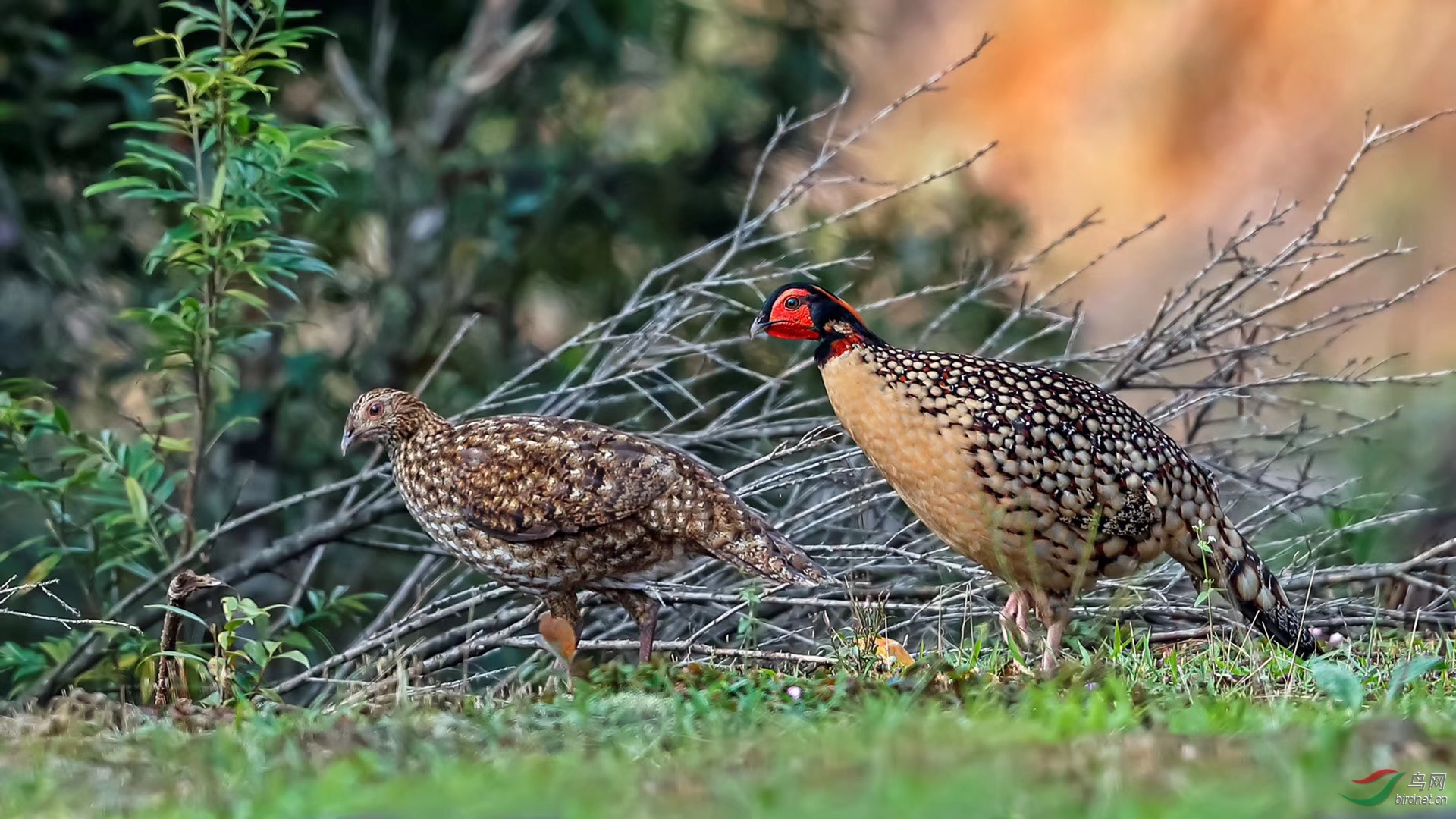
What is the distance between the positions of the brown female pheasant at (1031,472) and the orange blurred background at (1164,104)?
15.9 metres

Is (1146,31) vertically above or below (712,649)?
above

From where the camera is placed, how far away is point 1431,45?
22.4 metres

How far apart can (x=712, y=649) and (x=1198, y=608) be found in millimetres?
1935

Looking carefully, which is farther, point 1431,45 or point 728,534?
point 1431,45

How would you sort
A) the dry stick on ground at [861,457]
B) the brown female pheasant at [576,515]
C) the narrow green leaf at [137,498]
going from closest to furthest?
1. the brown female pheasant at [576,515]
2. the narrow green leaf at [137,498]
3. the dry stick on ground at [861,457]

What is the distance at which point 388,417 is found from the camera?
21.2 feet

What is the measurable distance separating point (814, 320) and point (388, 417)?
175 centimetres

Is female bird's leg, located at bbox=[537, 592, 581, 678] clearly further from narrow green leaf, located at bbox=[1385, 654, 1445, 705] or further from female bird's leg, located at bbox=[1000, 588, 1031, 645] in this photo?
narrow green leaf, located at bbox=[1385, 654, 1445, 705]

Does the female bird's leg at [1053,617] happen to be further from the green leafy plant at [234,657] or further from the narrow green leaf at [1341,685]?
the green leafy plant at [234,657]

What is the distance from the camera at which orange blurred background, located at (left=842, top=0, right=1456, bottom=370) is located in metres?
22.4

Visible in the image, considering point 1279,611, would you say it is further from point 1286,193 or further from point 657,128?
point 1286,193

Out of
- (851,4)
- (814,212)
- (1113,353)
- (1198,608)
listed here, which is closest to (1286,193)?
(851,4)

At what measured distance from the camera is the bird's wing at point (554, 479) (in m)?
5.84

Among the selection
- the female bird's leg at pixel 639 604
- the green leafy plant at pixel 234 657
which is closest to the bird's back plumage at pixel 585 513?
the female bird's leg at pixel 639 604
